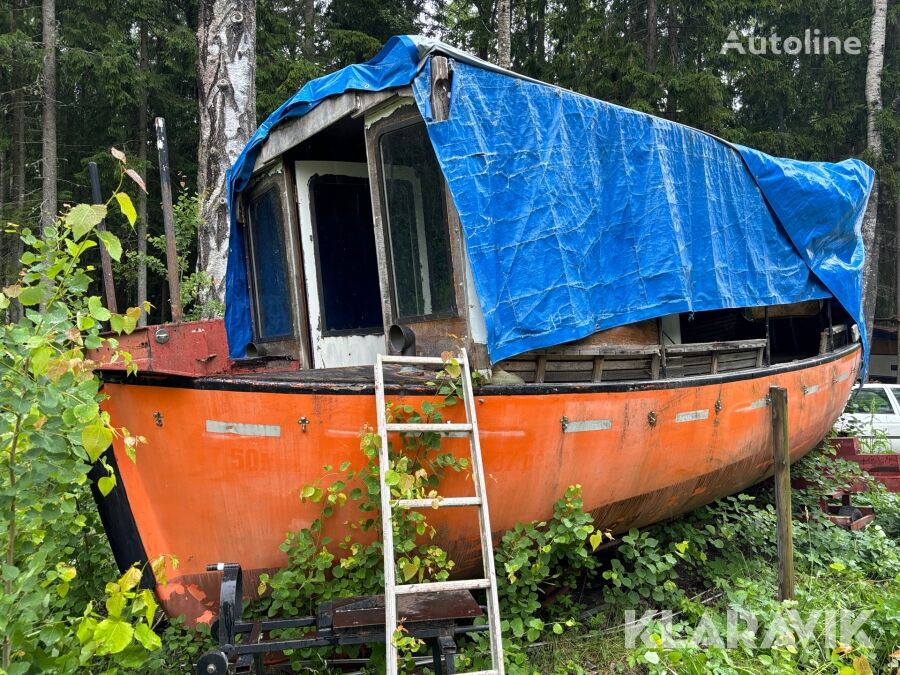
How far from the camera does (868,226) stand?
50.0 feet

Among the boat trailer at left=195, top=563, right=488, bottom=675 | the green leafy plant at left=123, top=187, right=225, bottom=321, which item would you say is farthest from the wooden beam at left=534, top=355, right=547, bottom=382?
the green leafy plant at left=123, top=187, right=225, bottom=321

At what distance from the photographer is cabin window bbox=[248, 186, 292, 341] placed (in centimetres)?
579

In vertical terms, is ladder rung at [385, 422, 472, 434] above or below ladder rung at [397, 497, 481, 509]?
above

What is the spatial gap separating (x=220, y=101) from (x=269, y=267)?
285 cm

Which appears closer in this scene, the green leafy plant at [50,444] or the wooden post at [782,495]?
the green leafy plant at [50,444]

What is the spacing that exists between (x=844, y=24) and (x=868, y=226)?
10.1 metres

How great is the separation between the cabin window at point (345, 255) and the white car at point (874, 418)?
7.51m

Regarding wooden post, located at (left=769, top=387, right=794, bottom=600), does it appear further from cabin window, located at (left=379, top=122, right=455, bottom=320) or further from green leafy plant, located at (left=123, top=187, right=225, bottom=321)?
green leafy plant, located at (left=123, top=187, right=225, bottom=321)

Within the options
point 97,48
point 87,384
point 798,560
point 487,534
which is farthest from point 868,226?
point 97,48

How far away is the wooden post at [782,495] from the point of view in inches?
201

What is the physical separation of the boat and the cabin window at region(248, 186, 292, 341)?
0.09ft

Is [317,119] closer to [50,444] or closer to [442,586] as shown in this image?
[50,444]

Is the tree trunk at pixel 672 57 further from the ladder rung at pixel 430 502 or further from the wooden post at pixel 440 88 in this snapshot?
the ladder rung at pixel 430 502

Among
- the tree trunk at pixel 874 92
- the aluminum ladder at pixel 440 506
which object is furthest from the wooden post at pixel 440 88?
the tree trunk at pixel 874 92
